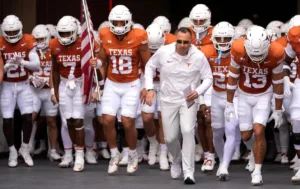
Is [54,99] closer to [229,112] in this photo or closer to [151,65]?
[151,65]

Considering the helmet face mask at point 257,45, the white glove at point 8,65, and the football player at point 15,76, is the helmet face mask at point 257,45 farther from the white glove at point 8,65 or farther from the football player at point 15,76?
the white glove at point 8,65

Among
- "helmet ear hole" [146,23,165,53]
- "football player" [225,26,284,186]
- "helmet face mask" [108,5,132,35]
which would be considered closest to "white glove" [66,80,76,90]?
"helmet face mask" [108,5,132,35]

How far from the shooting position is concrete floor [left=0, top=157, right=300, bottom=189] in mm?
15734

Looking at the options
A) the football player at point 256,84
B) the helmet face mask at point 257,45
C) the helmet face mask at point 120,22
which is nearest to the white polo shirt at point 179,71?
the football player at point 256,84

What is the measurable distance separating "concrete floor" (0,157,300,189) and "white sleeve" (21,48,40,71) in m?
1.44

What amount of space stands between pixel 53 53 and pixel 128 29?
135 cm

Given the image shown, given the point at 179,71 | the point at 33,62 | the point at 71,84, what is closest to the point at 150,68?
the point at 179,71

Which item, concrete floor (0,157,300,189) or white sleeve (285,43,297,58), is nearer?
concrete floor (0,157,300,189)

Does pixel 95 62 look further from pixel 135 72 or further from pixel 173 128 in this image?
pixel 173 128

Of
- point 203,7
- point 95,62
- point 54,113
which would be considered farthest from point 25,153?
point 203,7

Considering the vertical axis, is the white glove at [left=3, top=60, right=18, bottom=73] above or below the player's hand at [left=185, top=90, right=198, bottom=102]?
below

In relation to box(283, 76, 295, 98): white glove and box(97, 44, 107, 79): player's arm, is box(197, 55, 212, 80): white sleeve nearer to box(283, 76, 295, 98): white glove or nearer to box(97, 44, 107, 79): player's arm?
box(283, 76, 295, 98): white glove

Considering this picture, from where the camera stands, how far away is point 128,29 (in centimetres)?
1700

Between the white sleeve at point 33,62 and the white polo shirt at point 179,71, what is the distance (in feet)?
8.77
